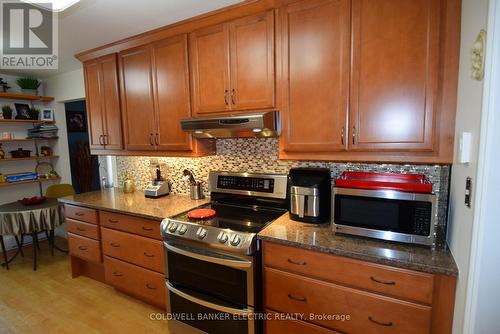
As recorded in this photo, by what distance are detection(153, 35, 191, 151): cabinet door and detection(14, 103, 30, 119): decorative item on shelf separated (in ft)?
8.77

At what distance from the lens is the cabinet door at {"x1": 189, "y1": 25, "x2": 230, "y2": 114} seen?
6.22ft

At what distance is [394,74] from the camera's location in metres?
1.36

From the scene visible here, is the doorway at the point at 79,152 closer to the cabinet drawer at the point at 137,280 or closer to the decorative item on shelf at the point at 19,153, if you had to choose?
the decorative item on shelf at the point at 19,153

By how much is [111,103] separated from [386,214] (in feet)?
8.49

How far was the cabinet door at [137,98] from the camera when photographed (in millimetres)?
2307

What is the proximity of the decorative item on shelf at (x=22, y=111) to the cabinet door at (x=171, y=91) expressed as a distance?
8.77 ft

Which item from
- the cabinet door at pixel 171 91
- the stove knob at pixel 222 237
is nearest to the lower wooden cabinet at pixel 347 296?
the stove knob at pixel 222 237

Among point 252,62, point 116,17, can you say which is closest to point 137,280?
point 252,62

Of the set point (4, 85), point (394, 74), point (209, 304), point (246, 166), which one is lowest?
point (209, 304)

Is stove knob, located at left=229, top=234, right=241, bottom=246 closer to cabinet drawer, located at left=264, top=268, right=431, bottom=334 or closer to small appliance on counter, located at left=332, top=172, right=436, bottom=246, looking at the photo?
cabinet drawer, located at left=264, top=268, right=431, bottom=334

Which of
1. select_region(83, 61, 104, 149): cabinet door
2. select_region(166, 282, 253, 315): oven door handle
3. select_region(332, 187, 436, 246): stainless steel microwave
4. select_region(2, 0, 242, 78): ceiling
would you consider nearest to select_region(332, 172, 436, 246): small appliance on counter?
select_region(332, 187, 436, 246): stainless steel microwave

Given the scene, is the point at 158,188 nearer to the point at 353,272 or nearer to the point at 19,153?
the point at 353,272

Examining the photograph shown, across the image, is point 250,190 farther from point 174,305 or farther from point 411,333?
point 411,333

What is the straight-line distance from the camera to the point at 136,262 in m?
2.17
